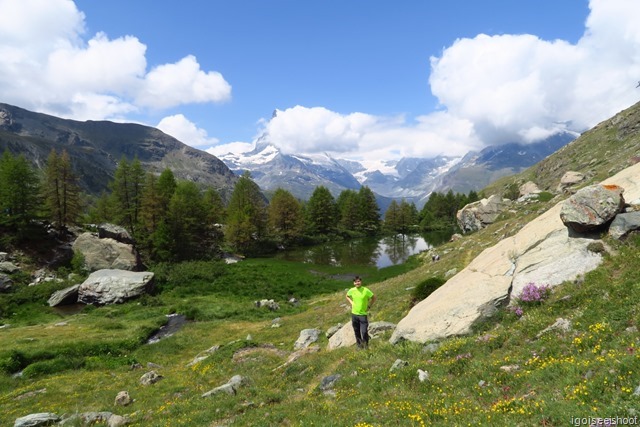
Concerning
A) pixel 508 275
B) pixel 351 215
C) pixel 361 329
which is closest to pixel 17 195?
pixel 361 329

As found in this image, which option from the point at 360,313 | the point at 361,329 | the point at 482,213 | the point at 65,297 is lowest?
the point at 361,329

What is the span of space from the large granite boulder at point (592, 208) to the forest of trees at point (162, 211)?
69.2 meters

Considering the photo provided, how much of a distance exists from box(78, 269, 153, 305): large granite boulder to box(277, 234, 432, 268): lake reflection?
41.2m

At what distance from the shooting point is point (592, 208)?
50.6 feet

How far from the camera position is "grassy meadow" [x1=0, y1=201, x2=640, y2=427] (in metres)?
8.88

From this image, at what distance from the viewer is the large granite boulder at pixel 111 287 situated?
154 feet

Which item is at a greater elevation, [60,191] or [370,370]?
[60,191]

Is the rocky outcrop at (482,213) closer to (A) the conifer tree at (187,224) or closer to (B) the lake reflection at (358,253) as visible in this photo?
(B) the lake reflection at (358,253)

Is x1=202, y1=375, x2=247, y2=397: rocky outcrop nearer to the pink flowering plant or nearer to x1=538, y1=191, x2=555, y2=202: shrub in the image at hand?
the pink flowering plant

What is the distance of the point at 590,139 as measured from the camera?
181125mm

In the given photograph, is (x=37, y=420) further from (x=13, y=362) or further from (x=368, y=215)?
(x=368, y=215)

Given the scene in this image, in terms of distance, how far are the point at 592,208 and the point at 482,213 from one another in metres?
71.1

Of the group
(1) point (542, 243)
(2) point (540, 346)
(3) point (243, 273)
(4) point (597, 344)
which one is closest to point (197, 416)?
(2) point (540, 346)

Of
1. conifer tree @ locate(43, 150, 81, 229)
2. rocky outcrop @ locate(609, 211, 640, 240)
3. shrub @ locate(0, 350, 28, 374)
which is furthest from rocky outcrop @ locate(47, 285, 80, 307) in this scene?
rocky outcrop @ locate(609, 211, 640, 240)
